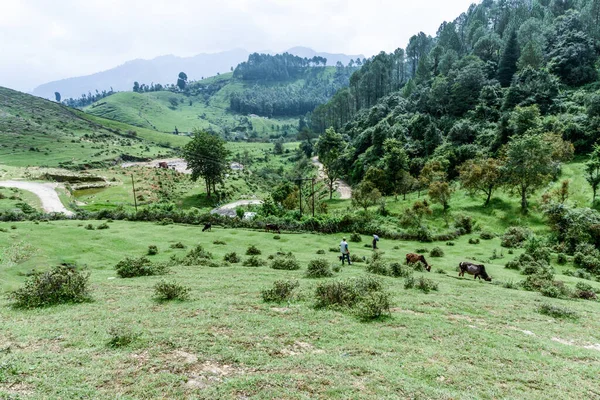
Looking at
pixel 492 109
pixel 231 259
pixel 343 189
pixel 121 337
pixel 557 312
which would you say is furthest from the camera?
pixel 343 189

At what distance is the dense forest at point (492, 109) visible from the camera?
65.7 m

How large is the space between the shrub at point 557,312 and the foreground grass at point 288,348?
1.42 feet

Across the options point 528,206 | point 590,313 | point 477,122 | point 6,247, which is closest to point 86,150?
point 6,247

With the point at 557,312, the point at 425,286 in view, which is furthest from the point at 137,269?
the point at 557,312

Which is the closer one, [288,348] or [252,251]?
[288,348]

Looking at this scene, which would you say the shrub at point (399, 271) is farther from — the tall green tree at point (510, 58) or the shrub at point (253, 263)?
the tall green tree at point (510, 58)

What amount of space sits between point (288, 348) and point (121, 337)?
611 centimetres

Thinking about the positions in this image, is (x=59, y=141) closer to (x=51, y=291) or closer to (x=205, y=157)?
(x=205, y=157)

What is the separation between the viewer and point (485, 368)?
11.9m

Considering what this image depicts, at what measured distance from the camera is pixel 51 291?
17016 millimetres

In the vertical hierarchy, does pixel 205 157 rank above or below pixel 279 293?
above

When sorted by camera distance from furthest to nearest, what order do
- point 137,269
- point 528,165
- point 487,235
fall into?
point 528,165
point 487,235
point 137,269

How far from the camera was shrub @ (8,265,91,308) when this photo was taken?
1634 centimetres

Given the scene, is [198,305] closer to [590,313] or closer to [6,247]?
[590,313]
